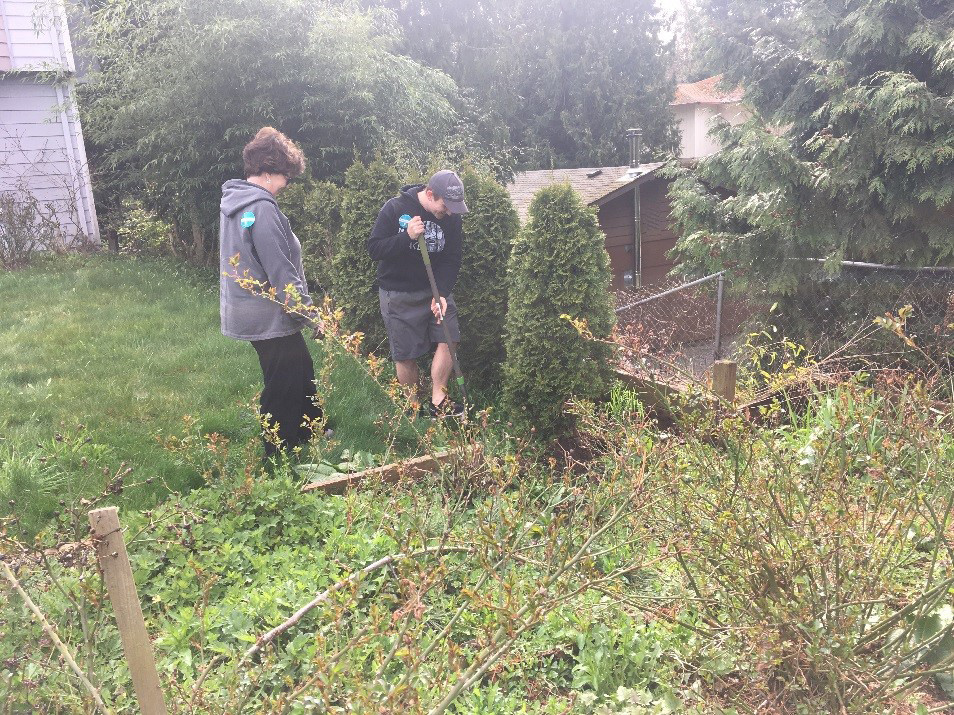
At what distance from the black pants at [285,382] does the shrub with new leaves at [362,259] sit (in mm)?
1893

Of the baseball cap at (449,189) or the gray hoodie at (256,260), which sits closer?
the gray hoodie at (256,260)

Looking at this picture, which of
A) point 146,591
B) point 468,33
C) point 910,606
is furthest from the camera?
point 468,33

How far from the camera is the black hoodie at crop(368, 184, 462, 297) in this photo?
5.02 metres

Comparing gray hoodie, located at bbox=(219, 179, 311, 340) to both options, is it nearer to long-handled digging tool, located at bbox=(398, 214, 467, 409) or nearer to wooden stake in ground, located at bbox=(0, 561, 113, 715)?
long-handled digging tool, located at bbox=(398, 214, 467, 409)

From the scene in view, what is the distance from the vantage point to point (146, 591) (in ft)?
9.84

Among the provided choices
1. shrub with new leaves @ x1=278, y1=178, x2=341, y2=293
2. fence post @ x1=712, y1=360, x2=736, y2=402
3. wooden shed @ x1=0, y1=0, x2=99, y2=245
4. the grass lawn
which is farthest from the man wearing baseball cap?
wooden shed @ x1=0, y1=0, x2=99, y2=245

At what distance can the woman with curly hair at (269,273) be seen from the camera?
158 inches

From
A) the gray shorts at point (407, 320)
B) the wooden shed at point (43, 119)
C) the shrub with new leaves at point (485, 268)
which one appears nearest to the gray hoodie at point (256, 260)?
the gray shorts at point (407, 320)

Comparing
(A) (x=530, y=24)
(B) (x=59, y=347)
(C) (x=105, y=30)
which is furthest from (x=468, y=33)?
(B) (x=59, y=347)

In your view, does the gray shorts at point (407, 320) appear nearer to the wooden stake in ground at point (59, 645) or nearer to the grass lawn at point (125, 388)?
the grass lawn at point (125, 388)

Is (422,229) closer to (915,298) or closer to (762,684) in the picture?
(762,684)

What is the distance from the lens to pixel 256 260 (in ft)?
13.5

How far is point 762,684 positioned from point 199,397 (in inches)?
168

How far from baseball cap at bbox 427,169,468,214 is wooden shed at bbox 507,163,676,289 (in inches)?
377
